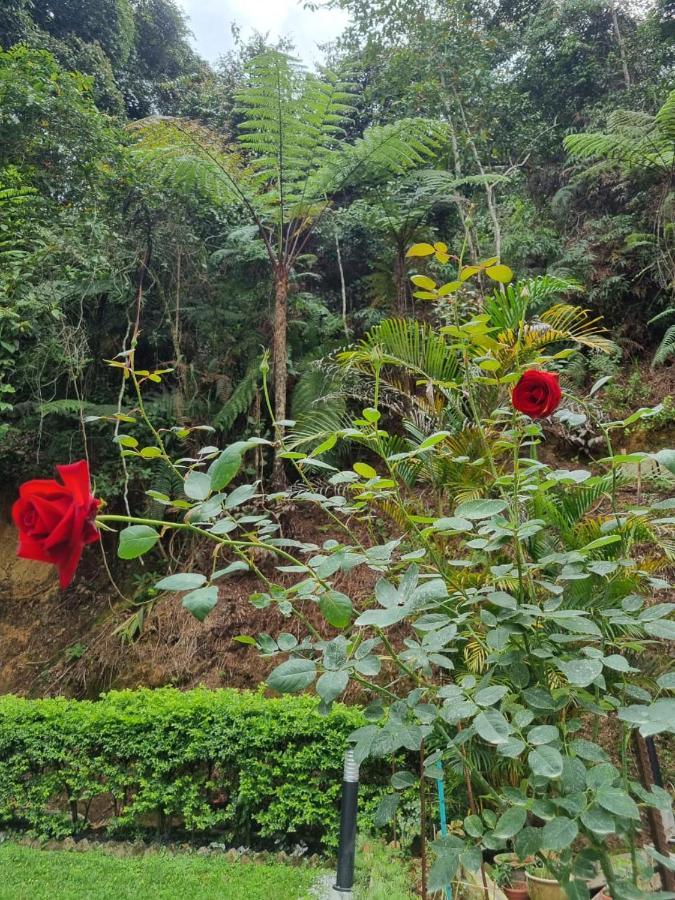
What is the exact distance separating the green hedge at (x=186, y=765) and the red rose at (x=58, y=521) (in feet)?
8.39

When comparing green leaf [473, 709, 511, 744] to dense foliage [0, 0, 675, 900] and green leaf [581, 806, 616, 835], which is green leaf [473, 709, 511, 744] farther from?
green leaf [581, 806, 616, 835]

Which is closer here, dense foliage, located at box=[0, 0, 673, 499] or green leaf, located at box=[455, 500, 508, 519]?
green leaf, located at box=[455, 500, 508, 519]

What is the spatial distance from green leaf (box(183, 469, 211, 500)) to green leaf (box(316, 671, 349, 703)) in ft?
0.87

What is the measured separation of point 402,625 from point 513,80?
769 cm

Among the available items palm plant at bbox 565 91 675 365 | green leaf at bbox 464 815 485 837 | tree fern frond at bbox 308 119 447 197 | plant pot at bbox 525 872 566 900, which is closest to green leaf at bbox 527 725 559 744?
green leaf at bbox 464 815 485 837

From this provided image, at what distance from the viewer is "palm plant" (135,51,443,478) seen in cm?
422

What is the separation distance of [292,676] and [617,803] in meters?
0.37

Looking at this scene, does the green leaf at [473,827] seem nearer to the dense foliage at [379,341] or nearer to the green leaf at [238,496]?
the dense foliage at [379,341]

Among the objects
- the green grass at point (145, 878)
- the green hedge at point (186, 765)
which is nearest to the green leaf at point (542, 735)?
the green grass at point (145, 878)

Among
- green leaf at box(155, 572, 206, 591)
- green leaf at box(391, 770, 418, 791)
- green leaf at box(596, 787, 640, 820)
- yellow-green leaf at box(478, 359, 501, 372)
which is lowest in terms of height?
green leaf at box(391, 770, 418, 791)

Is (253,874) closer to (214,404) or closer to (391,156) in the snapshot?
(214,404)

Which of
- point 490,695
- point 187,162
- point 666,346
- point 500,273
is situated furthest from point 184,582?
point 666,346

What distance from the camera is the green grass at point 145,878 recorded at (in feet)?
7.43

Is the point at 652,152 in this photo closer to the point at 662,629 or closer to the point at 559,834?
the point at 662,629
